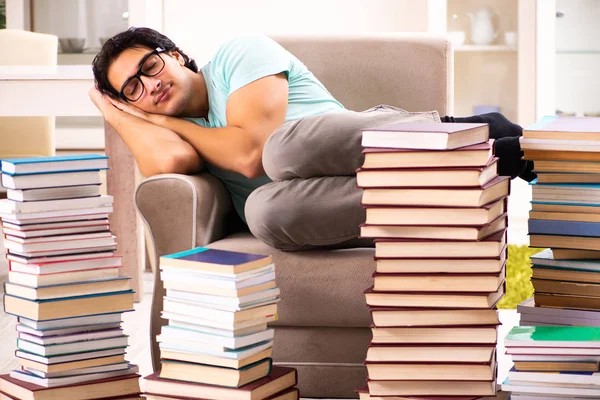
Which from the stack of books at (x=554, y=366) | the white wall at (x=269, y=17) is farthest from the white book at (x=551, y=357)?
the white wall at (x=269, y=17)

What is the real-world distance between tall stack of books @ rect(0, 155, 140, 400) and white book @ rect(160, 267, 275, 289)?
7.1 inches

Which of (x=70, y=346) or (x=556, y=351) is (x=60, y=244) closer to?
(x=70, y=346)

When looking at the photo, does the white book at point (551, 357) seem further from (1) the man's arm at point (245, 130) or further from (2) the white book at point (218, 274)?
(1) the man's arm at point (245, 130)

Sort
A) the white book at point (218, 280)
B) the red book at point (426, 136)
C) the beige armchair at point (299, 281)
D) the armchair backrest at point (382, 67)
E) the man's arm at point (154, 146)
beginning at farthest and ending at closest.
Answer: the armchair backrest at point (382, 67), the man's arm at point (154, 146), the beige armchair at point (299, 281), the white book at point (218, 280), the red book at point (426, 136)

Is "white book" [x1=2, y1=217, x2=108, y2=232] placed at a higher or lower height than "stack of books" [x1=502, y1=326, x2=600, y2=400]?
higher

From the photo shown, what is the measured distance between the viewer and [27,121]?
3912mm

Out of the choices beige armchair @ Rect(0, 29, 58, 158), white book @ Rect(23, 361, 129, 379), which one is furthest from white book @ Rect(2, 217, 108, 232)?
beige armchair @ Rect(0, 29, 58, 158)

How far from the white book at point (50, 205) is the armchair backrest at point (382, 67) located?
38.5 inches

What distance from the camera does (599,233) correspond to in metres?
1.82

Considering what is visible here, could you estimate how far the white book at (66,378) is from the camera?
1835mm

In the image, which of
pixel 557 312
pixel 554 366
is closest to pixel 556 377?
pixel 554 366

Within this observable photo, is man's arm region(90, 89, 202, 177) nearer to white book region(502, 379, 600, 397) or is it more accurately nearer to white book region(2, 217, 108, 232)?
white book region(2, 217, 108, 232)

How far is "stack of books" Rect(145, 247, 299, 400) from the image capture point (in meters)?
1.69

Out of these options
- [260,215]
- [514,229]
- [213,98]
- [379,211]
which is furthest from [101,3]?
[379,211]
